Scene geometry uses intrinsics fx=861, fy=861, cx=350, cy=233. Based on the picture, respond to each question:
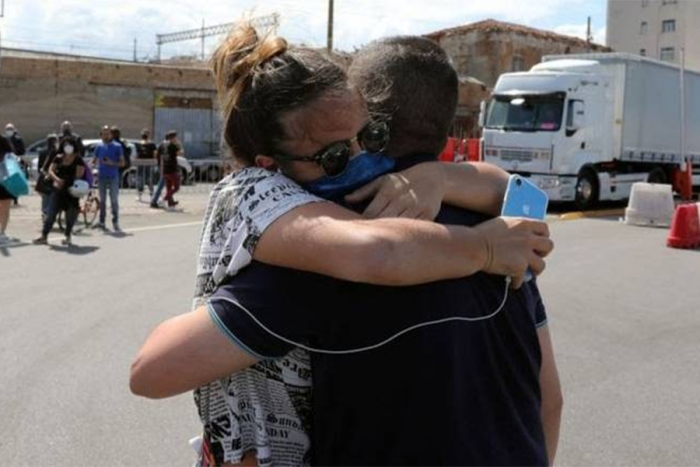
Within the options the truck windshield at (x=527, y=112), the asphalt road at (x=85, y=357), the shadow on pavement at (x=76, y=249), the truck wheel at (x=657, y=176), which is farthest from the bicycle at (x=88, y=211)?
the truck wheel at (x=657, y=176)

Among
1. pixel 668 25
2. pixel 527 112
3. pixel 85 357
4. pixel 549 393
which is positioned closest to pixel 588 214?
pixel 527 112

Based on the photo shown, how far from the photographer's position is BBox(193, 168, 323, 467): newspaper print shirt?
5.30ft

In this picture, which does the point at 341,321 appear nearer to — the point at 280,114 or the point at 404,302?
the point at 404,302

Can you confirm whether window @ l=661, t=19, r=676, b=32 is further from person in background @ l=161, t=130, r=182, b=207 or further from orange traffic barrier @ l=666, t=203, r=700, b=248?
orange traffic barrier @ l=666, t=203, r=700, b=248

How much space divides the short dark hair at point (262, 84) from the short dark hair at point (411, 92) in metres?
0.11

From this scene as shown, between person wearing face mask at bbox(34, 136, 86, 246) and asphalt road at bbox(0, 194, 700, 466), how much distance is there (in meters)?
0.56

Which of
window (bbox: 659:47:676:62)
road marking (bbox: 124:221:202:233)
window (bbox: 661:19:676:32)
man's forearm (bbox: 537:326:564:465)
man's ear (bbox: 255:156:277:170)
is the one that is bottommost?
road marking (bbox: 124:221:202:233)

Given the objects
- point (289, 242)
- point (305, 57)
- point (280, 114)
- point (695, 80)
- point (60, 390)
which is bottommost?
point (60, 390)

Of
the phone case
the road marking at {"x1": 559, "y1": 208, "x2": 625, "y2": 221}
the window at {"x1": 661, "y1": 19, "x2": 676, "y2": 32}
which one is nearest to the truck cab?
the road marking at {"x1": 559, "y1": 208, "x2": 625, "y2": 221}

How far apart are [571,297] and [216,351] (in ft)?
25.6

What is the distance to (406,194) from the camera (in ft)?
5.36

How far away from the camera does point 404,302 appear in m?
1.54

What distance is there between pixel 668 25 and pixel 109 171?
85.1 metres

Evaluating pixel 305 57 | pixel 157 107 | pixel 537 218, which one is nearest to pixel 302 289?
pixel 305 57
